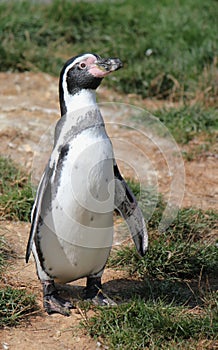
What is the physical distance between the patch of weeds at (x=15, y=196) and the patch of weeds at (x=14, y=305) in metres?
1.22

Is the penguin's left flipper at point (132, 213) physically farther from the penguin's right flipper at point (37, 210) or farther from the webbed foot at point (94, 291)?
the penguin's right flipper at point (37, 210)

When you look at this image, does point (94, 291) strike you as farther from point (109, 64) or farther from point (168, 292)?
point (109, 64)

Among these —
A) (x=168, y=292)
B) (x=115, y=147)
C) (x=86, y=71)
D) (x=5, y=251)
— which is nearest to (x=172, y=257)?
(x=168, y=292)

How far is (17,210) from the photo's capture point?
18.9 feet

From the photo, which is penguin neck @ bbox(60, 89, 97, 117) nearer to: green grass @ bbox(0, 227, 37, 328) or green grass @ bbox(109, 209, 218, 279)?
green grass @ bbox(0, 227, 37, 328)

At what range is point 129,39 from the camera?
880 centimetres

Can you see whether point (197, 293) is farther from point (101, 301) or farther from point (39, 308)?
point (39, 308)

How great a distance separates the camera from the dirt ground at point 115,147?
5.45 meters

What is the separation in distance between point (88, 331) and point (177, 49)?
477 centimetres

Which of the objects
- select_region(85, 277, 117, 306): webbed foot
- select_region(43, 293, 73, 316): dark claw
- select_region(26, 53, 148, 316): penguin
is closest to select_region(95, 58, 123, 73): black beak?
select_region(26, 53, 148, 316): penguin

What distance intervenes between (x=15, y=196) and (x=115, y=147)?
1.30 m

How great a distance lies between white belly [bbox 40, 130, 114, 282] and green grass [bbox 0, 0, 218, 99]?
11.6ft

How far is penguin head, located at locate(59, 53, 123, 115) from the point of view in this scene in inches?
173

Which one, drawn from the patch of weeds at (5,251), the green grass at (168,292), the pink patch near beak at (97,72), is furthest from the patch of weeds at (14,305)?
the pink patch near beak at (97,72)
